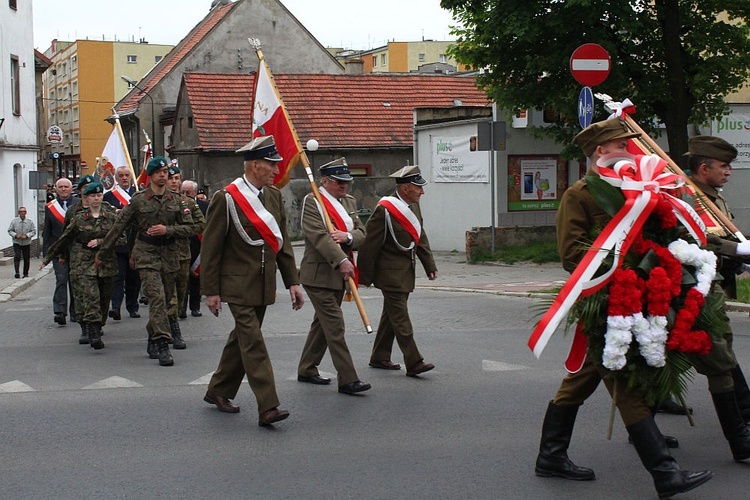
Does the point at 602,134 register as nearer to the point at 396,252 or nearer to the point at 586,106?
the point at 396,252

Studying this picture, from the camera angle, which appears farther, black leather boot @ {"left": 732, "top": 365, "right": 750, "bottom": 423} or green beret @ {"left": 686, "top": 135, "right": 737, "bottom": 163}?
green beret @ {"left": 686, "top": 135, "right": 737, "bottom": 163}

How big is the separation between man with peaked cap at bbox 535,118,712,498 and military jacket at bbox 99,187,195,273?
17.9ft

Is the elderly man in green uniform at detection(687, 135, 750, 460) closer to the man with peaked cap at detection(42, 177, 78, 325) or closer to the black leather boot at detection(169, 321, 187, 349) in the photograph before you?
the black leather boot at detection(169, 321, 187, 349)

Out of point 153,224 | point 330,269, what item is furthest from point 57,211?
point 330,269

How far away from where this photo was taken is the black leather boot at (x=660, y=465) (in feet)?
17.1

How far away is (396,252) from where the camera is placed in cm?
925

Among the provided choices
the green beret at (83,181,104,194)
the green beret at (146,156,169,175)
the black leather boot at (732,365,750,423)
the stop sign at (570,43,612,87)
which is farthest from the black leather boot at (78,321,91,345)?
the black leather boot at (732,365,750,423)

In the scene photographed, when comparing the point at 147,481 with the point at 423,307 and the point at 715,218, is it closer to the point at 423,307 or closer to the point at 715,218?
the point at 715,218

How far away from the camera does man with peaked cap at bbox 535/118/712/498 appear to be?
5281 millimetres

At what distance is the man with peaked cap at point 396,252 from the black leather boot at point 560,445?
10.5 feet

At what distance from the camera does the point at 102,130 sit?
3401 inches

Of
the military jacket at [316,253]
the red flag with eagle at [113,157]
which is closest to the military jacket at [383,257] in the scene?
the military jacket at [316,253]

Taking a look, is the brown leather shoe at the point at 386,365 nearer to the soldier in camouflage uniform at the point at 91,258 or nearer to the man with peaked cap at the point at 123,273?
the soldier in camouflage uniform at the point at 91,258

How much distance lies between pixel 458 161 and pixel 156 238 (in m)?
15.5
